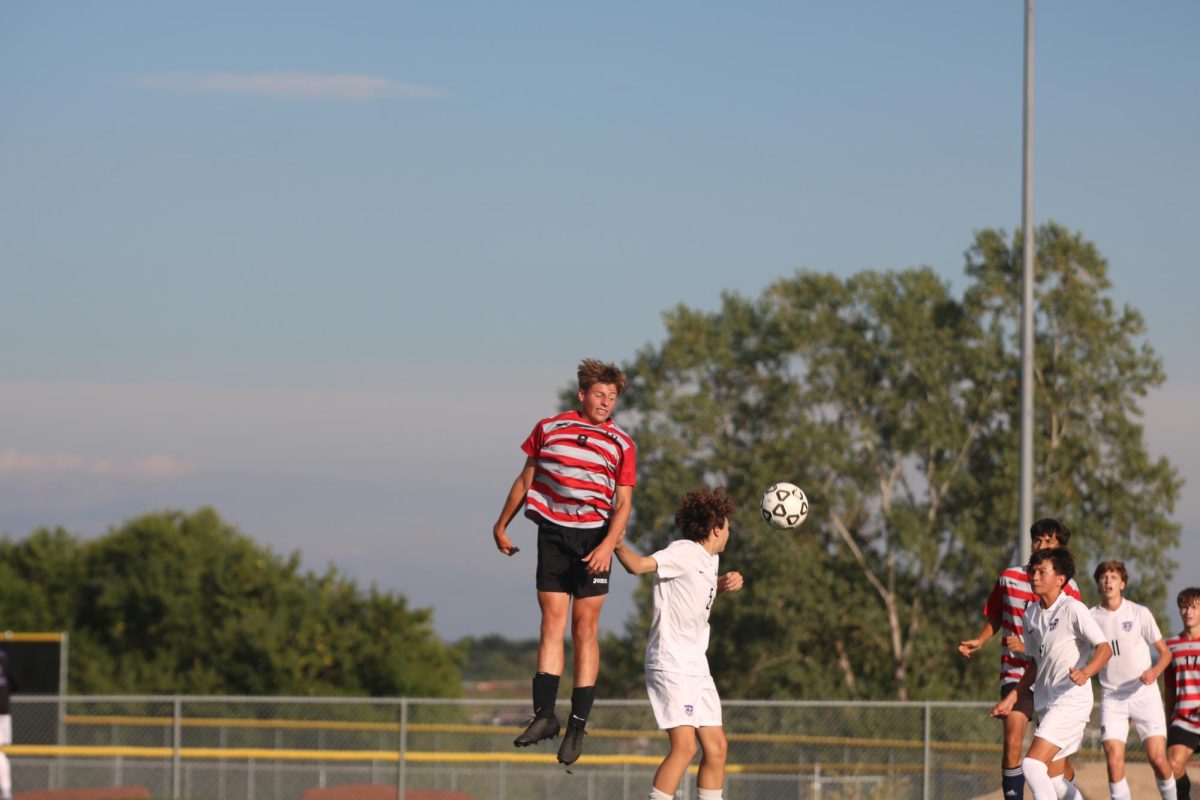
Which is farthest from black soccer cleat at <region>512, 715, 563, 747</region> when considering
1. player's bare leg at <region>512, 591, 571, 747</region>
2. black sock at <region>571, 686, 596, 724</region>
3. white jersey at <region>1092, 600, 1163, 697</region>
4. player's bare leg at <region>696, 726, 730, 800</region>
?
white jersey at <region>1092, 600, 1163, 697</region>

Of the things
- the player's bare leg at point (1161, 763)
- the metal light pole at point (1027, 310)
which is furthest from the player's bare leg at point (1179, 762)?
the metal light pole at point (1027, 310)

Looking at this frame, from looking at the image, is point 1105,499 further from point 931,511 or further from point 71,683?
point 71,683

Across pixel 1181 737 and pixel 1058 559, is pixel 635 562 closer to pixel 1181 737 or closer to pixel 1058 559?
pixel 1058 559

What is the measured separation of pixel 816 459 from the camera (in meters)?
47.0

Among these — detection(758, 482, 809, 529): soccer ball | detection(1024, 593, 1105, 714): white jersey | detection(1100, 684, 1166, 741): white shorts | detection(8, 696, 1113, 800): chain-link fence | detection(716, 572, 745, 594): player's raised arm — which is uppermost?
detection(758, 482, 809, 529): soccer ball

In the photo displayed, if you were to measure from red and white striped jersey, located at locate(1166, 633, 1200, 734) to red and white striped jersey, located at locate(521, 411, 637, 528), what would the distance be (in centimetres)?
656

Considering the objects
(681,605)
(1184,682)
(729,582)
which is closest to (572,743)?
(681,605)

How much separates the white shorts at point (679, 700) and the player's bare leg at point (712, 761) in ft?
0.21

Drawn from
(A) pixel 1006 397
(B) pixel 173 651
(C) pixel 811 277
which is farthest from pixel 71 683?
(A) pixel 1006 397

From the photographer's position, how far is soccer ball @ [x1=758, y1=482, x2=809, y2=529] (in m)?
11.5

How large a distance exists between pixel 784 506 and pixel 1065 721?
96.8 inches

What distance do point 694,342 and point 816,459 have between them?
6177 millimetres

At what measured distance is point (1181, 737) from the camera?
1330 centimetres

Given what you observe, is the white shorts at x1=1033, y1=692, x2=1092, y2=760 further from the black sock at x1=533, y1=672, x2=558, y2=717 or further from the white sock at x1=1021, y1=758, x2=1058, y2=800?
the black sock at x1=533, y1=672, x2=558, y2=717
